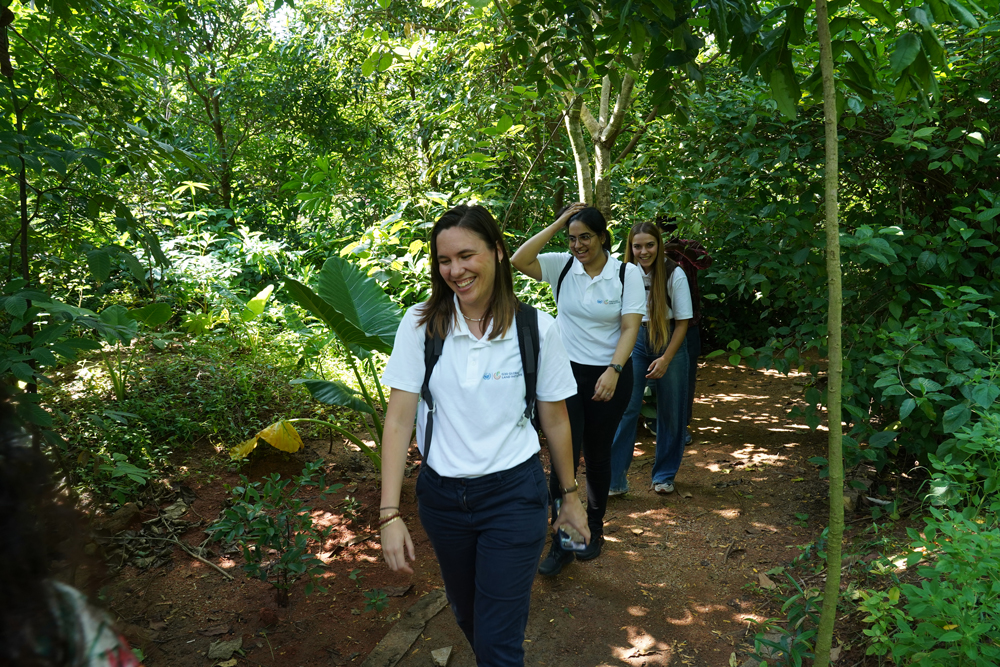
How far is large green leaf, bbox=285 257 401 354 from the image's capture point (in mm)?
4402

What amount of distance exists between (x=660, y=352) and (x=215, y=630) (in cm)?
332

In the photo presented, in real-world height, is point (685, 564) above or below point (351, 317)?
below

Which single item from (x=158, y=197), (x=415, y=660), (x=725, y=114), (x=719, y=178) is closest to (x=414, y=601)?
(x=415, y=660)

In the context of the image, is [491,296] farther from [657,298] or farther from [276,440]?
[276,440]

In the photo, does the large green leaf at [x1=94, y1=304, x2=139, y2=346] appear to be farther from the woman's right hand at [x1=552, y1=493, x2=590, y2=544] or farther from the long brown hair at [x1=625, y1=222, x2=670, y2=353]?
the long brown hair at [x1=625, y1=222, x2=670, y2=353]

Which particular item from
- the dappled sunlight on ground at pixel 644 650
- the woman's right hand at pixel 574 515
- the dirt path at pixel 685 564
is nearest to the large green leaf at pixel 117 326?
the dirt path at pixel 685 564

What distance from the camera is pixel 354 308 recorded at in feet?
15.7

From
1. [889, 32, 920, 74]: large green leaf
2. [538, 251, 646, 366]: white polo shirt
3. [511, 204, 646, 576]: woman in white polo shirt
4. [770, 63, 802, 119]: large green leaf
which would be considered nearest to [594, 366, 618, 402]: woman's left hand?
[511, 204, 646, 576]: woman in white polo shirt

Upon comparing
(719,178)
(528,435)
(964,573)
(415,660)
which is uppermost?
(719,178)

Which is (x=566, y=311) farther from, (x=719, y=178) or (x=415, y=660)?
(x=415, y=660)

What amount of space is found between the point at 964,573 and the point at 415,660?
Result: 236 centimetres

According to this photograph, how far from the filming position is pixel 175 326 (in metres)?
7.86

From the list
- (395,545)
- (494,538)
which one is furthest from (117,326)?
(494,538)

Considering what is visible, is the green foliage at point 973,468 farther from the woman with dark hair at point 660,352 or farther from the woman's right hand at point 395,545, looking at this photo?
the woman's right hand at point 395,545
